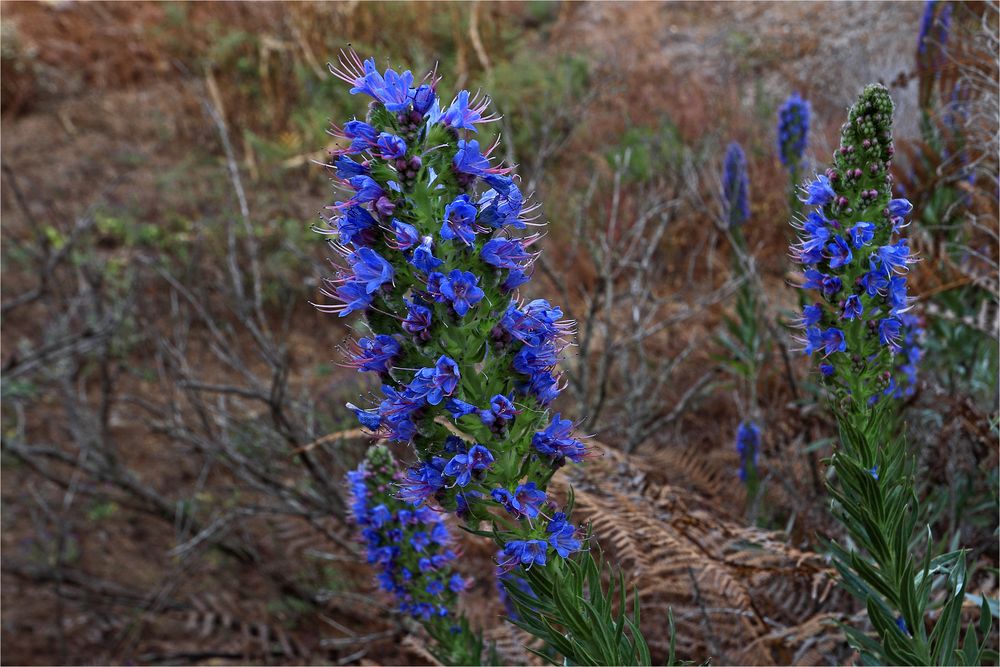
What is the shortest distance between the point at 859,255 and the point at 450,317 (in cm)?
93

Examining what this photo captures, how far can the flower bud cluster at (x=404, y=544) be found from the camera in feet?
6.77

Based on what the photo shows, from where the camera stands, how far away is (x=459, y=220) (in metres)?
1.28

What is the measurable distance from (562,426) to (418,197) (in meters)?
0.48

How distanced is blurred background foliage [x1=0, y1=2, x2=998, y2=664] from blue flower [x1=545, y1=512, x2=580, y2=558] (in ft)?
2.88

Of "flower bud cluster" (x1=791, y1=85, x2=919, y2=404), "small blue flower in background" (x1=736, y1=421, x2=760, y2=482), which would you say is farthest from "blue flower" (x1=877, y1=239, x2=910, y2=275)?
"small blue flower in background" (x1=736, y1=421, x2=760, y2=482)

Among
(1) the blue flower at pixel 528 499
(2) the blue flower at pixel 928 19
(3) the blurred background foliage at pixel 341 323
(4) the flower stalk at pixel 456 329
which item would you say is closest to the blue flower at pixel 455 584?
(3) the blurred background foliage at pixel 341 323

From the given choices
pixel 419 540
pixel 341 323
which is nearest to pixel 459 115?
pixel 419 540

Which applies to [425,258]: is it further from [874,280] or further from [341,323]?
→ [341,323]

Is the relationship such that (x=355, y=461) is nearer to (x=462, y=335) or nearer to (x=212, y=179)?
(x=462, y=335)

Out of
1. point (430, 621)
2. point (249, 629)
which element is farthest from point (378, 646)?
point (430, 621)

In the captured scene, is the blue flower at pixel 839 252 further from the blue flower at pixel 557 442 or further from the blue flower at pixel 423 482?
the blue flower at pixel 423 482

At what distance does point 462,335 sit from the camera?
1.31 m

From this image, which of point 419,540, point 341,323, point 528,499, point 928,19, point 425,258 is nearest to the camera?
point 425,258

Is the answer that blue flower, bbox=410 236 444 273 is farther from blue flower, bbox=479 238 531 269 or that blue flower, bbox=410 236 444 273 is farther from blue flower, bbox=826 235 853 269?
blue flower, bbox=826 235 853 269
